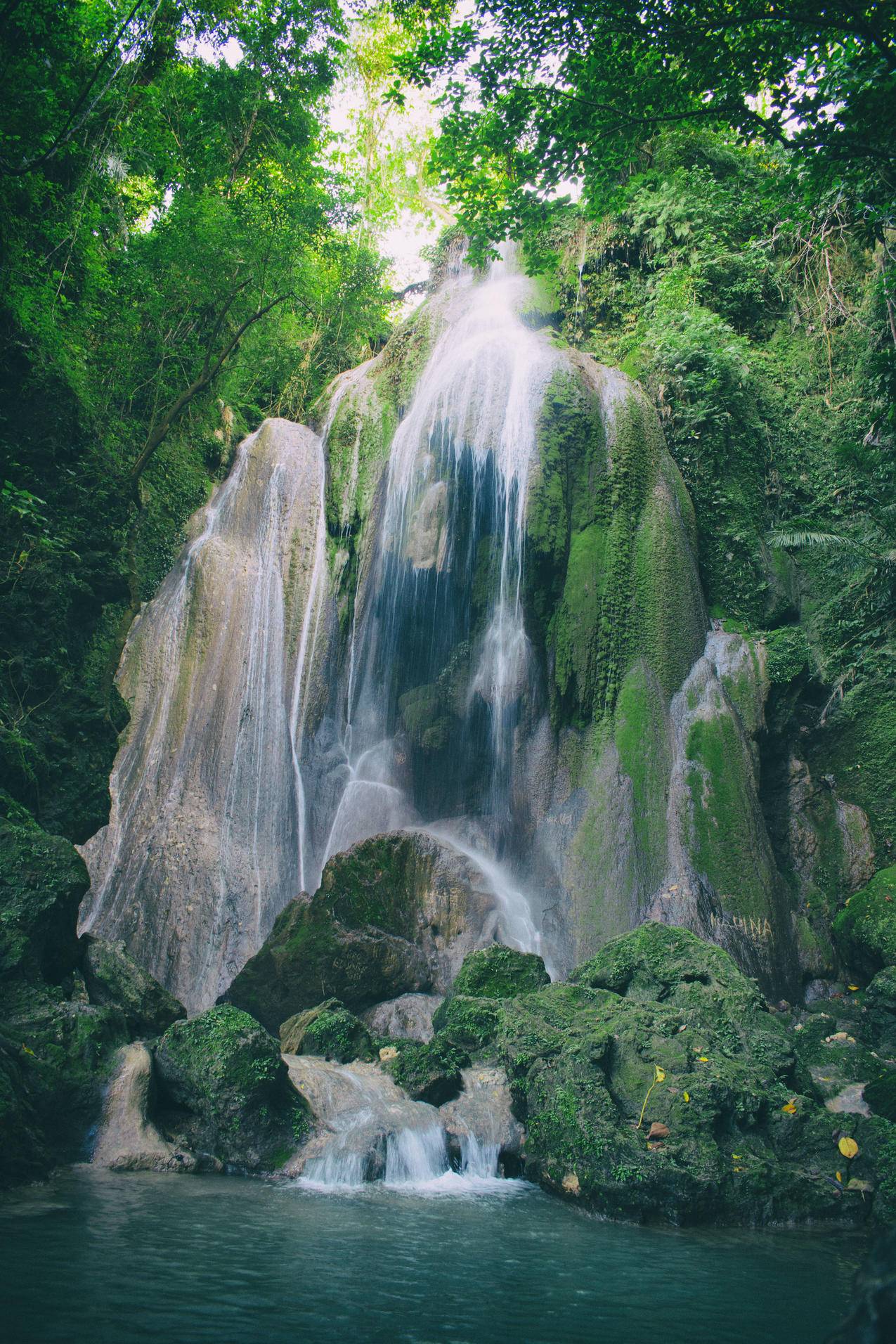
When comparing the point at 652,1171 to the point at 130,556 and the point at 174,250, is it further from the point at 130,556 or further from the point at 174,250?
the point at 174,250

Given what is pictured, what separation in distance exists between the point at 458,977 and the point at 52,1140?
160 inches

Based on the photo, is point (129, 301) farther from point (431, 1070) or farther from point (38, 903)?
point (431, 1070)

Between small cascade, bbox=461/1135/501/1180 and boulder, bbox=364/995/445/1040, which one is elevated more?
boulder, bbox=364/995/445/1040

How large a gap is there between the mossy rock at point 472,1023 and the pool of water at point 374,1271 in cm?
209

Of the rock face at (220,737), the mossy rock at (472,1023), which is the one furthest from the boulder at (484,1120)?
the rock face at (220,737)

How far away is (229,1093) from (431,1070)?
1800 mm

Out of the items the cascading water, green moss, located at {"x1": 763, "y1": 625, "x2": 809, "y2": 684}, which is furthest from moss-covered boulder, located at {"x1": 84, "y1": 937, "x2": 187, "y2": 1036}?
green moss, located at {"x1": 763, "y1": 625, "x2": 809, "y2": 684}

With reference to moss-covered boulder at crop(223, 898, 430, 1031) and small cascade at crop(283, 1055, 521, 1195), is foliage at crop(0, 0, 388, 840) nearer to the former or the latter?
moss-covered boulder at crop(223, 898, 430, 1031)

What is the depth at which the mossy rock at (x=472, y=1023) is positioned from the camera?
24.8 feet

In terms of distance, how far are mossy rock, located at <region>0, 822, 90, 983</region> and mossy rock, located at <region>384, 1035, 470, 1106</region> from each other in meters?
2.99

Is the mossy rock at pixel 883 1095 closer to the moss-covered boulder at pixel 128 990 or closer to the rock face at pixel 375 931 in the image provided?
the rock face at pixel 375 931

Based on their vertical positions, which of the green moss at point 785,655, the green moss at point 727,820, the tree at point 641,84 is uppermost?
the tree at point 641,84

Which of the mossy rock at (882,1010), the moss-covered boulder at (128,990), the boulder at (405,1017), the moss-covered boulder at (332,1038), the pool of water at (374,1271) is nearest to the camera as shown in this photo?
the pool of water at (374,1271)

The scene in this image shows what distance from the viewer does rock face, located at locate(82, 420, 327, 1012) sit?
36.8 feet
